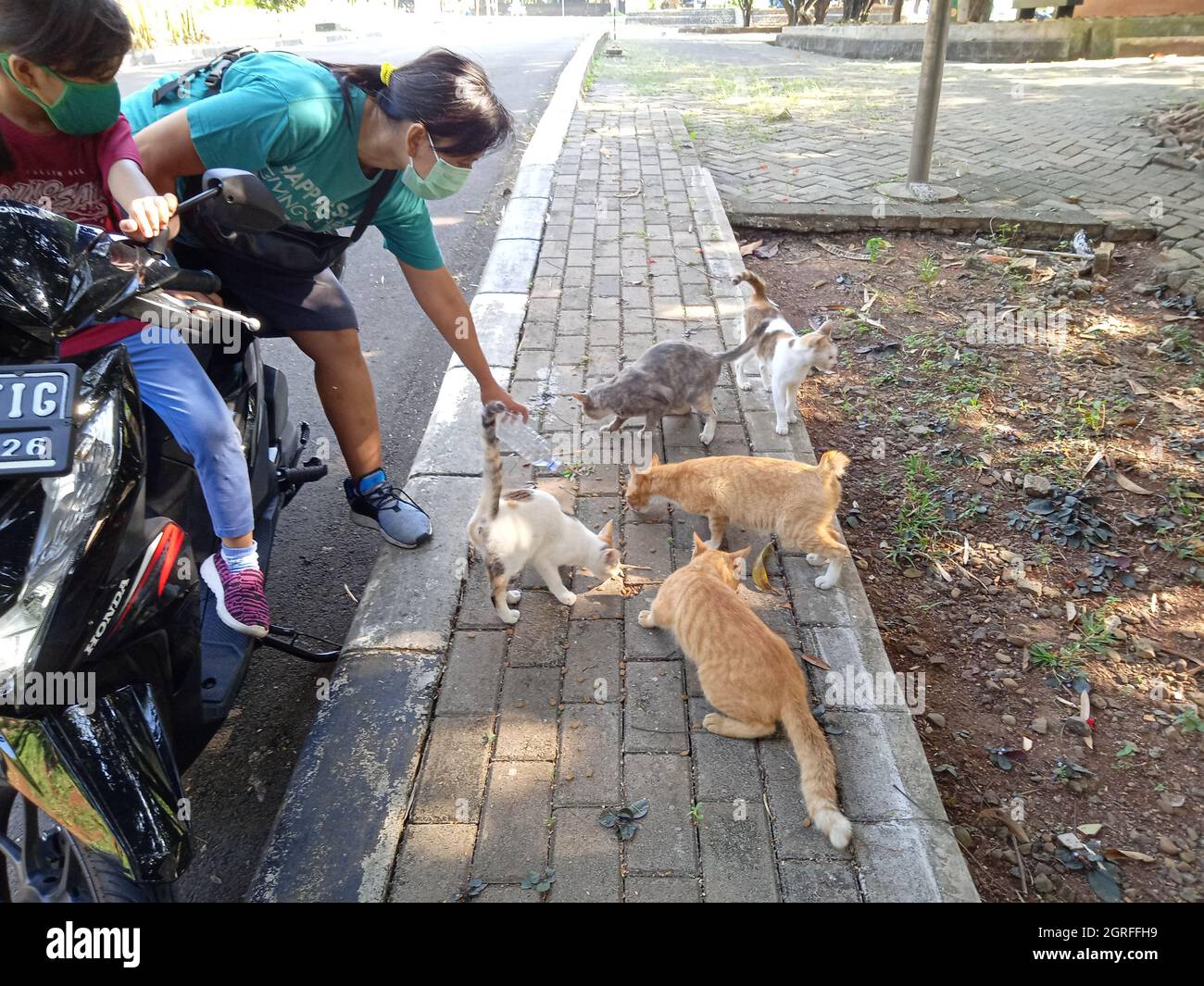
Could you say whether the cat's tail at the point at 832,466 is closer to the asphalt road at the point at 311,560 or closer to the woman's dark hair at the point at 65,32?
the asphalt road at the point at 311,560

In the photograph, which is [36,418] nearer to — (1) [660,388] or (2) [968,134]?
(1) [660,388]

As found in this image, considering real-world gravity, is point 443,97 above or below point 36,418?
above

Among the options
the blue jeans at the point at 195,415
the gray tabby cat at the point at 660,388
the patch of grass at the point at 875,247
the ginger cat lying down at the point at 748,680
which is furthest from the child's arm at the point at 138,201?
the patch of grass at the point at 875,247

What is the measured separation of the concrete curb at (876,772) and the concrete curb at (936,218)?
14.8ft

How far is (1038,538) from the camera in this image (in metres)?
3.70

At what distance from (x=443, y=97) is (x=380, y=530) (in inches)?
76.2

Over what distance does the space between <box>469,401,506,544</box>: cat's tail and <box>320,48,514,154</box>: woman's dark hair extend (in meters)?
0.90

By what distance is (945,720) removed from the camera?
2.93 m

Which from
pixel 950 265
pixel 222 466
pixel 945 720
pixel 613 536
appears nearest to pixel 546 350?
pixel 613 536

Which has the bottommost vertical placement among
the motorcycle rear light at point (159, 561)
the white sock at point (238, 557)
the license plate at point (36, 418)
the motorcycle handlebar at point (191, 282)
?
the white sock at point (238, 557)

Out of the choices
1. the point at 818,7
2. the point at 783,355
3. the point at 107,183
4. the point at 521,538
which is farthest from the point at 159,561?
the point at 818,7

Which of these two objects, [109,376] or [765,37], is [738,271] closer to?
[109,376]

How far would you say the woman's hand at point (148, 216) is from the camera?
2025 mm

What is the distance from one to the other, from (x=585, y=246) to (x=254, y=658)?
14.5ft
